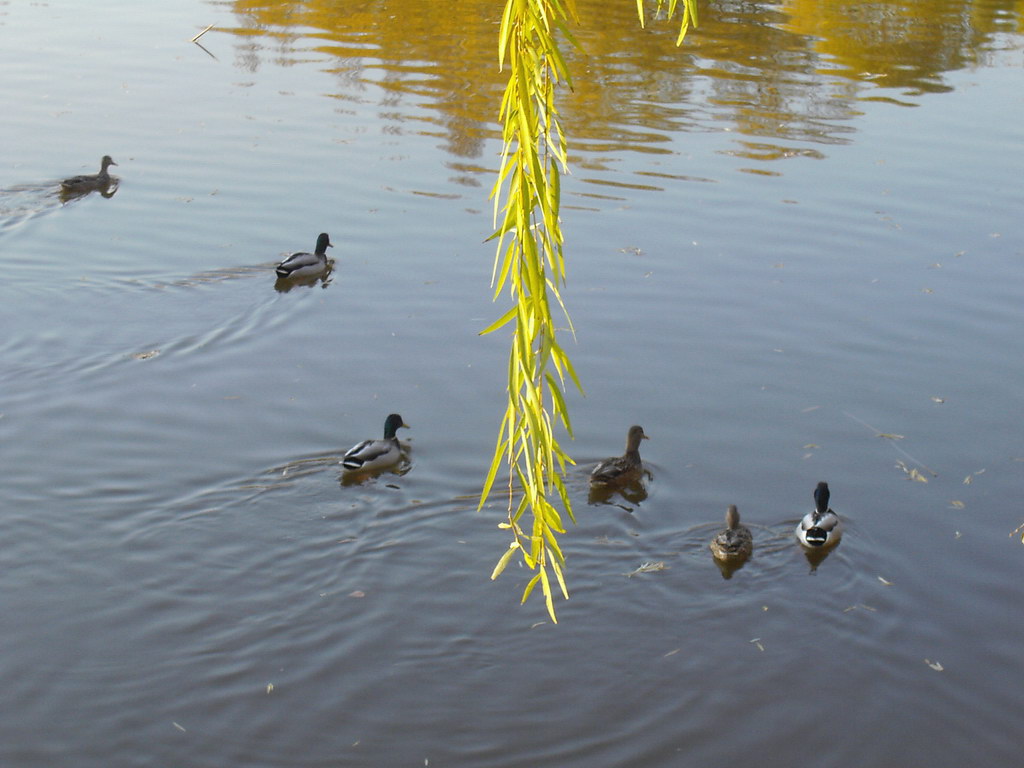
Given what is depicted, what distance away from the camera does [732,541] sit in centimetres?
1018

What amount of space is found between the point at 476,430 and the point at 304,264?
4.40 metres

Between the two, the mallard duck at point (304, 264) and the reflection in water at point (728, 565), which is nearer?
the reflection in water at point (728, 565)

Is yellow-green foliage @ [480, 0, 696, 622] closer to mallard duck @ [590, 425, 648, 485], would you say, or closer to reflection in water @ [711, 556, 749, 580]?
reflection in water @ [711, 556, 749, 580]

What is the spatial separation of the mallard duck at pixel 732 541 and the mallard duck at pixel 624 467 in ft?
3.89

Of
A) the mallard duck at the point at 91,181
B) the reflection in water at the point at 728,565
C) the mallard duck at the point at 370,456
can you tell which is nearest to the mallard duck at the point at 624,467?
the reflection in water at the point at 728,565

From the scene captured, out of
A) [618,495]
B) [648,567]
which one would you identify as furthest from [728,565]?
[618,495]

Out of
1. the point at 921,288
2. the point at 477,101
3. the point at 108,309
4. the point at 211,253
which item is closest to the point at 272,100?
the point at 477,101

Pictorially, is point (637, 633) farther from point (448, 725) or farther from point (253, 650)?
point (253, 650)

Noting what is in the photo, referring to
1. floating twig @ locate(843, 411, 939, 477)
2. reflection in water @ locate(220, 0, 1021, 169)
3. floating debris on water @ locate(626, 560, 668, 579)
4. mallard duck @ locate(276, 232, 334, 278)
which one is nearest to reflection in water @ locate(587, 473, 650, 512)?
floating debris on water @ locate(626, 560, 668, 579)

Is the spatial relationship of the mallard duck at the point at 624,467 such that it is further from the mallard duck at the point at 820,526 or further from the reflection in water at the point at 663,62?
the reflection in water at the point at 663,62

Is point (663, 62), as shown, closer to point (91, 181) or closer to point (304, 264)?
point (91, 181)

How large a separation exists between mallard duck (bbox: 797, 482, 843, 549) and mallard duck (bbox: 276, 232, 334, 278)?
743cm

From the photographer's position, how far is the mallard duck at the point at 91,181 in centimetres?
1795

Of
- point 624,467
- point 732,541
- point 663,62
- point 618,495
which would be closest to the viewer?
point 732,541
